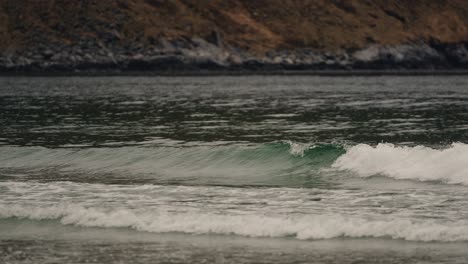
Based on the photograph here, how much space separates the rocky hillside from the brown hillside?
167 mm

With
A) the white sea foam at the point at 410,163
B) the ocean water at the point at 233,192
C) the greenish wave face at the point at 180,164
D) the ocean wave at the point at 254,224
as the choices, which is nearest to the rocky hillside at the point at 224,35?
the ocean water at the point at 233,192

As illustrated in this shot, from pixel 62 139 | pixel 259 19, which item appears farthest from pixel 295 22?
pixel 62 139

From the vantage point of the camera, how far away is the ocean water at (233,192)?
17328 mm

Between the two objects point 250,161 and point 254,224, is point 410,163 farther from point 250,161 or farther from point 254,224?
point 254,224

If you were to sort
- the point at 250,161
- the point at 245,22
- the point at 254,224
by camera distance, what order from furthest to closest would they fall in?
the point at 245,22, the point at 250,161, the point at 254,224

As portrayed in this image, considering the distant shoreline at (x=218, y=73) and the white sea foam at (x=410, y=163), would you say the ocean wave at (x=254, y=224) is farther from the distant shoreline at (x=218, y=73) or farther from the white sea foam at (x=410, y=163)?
the distant shoreline at (x=218, y=73)

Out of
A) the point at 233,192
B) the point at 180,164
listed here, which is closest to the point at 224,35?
the point at 180,164

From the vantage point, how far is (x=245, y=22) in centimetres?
15962

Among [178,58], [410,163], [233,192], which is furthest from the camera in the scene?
[178,58]

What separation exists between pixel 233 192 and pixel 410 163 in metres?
6.13

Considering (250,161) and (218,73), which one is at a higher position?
(250,161)

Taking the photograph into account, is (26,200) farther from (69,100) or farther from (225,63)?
(225,63)

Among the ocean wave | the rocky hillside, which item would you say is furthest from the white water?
the rocky hillside

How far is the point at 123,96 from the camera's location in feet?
253
